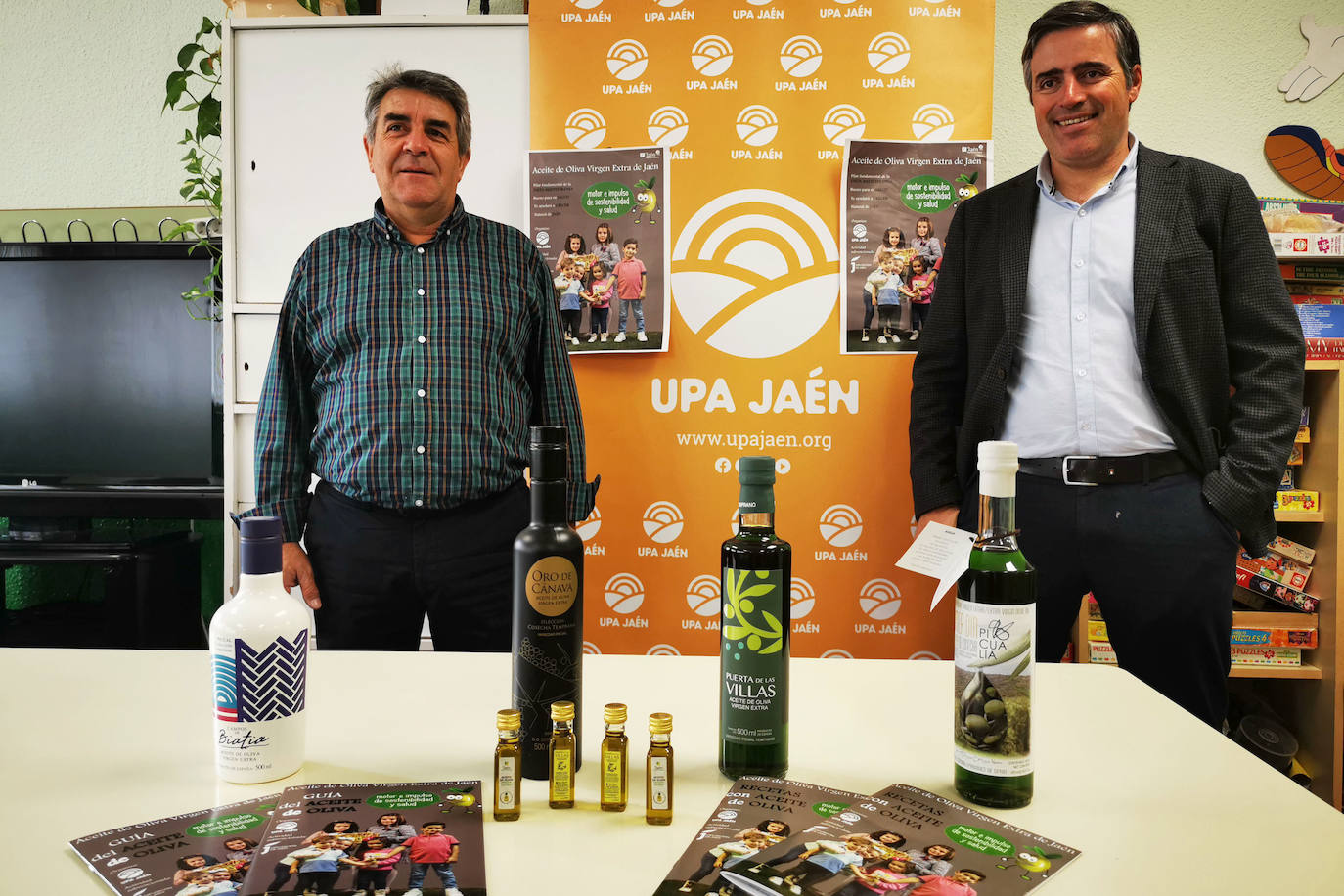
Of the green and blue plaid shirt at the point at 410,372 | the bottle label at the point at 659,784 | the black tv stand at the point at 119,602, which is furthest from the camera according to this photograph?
the black tv stand at the point at 119,602

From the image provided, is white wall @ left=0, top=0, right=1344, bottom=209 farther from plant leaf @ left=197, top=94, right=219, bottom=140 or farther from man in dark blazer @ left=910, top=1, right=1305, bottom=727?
man in dark blazer @ left=910, top=1, right=1305, bottom=727

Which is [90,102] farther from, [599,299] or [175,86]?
[599,299]

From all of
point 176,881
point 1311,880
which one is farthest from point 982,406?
point 176,881

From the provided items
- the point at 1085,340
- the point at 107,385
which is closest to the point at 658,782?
the point at 1085,340

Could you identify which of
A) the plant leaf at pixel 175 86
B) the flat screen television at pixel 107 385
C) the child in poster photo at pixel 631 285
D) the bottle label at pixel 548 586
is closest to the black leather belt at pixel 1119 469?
the child in poster photo at pixel 631 285

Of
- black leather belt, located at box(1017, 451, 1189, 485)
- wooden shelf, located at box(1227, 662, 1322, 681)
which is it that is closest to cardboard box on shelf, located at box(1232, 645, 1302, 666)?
wooden shelf, located at box(1227, 662, 1322, 681)

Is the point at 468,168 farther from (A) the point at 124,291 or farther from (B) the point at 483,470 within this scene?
(A) the point at 124,291

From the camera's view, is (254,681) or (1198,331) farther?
(1198,331)

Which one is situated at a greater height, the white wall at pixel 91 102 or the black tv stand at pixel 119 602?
the white wall at pixel 91 102

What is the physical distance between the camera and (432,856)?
0.65 metres

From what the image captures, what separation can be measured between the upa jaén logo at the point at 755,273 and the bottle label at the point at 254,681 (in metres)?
1.77

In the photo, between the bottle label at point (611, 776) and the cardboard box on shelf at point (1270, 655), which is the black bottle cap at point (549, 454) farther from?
the cardboard box on shelf at point (1270, 655)

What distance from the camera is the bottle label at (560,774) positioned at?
746 mm

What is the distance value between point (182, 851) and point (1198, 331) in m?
1.87
